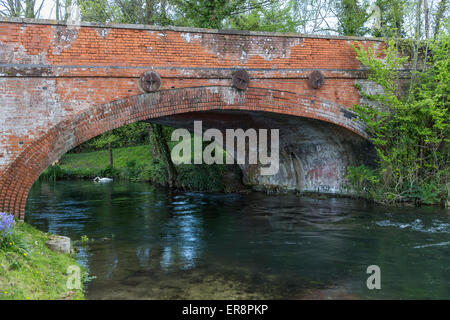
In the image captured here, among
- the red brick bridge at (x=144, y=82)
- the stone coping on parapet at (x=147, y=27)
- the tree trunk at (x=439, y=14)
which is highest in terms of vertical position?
the tree trunk at (x=439, y=14)

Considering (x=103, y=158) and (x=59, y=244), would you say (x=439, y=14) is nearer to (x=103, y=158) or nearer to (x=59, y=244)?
(x=59, y=244)

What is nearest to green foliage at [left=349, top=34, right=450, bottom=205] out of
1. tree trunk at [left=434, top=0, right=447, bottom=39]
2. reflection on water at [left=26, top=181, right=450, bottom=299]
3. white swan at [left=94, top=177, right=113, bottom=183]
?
tree trunk at [left=434, top=0, right=447, bottom=39]

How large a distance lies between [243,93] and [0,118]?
565cm

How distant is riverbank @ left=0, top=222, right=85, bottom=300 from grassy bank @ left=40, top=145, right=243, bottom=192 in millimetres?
12137

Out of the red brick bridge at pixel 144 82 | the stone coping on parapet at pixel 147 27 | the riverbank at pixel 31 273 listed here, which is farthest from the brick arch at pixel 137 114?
Result: the riverbank at pixel 31 273

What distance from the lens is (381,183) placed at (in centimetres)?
1340

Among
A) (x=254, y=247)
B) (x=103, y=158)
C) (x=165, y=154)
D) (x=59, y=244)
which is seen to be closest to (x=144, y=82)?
(x=59, y=244)

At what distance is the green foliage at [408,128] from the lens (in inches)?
485

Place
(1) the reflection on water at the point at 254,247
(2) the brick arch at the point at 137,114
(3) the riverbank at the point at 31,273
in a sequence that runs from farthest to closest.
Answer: (2) the brick arch at the point at 137,114 → (1) the reflection on water at the point at 254,247 → (3) the riverbank at the point at 31,273

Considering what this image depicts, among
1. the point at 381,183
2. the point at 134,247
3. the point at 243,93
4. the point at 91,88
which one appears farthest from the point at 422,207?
the point at 91,88

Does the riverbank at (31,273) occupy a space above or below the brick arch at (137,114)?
below

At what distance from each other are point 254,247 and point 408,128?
6.28 m

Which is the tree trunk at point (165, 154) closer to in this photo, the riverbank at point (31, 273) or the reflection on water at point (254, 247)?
the reflection on water at point (254, 247)

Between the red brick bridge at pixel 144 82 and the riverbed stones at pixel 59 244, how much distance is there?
194 cm
